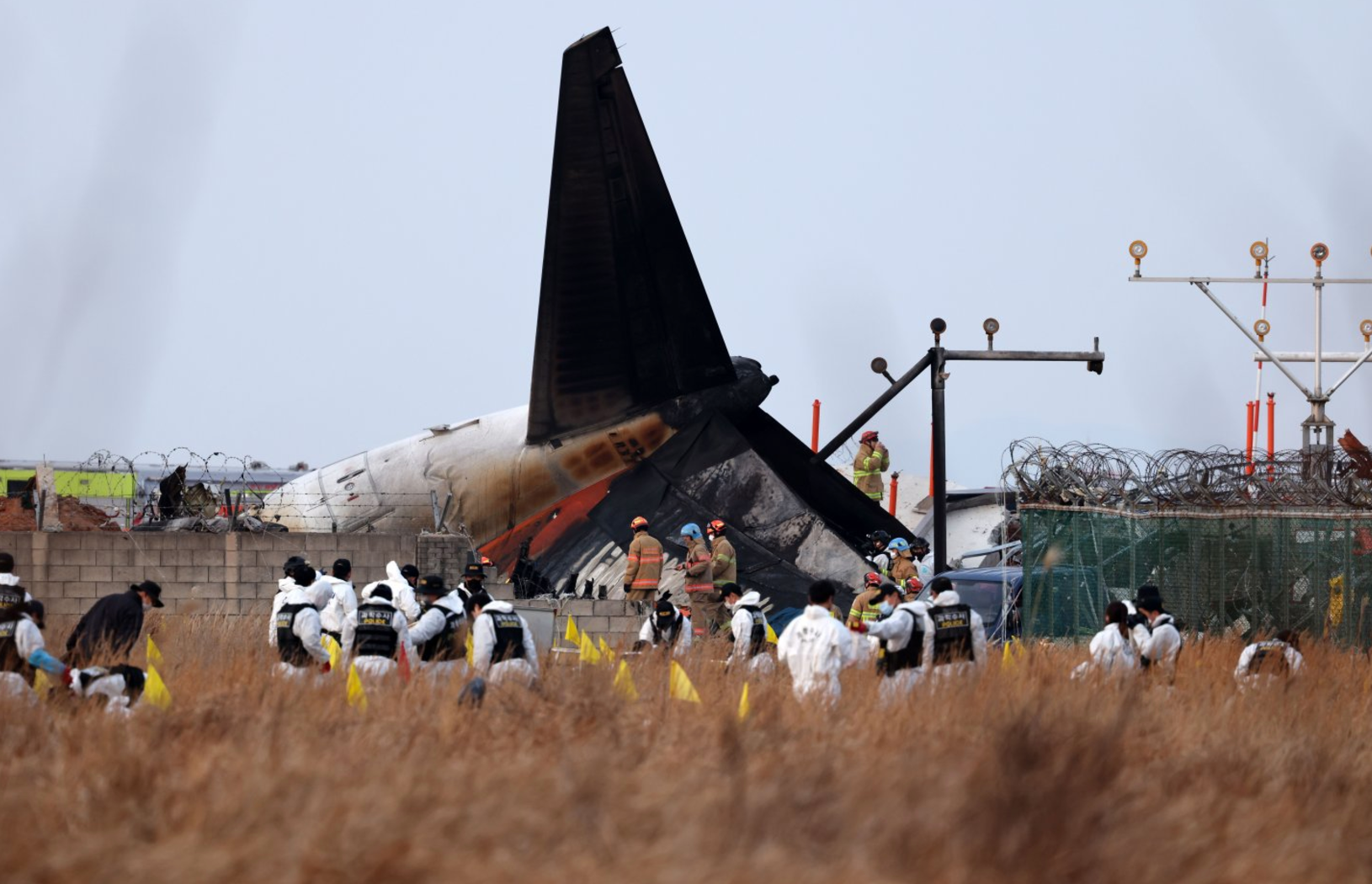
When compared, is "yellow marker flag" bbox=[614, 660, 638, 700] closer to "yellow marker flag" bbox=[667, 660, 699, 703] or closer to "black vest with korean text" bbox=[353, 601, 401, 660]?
"yellow marker flag" bbox=[667, 660, 699, 703]

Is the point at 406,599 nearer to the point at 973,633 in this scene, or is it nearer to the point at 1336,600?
the point at 973,633

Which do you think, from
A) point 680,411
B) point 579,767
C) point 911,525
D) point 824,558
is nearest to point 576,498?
point 680,411

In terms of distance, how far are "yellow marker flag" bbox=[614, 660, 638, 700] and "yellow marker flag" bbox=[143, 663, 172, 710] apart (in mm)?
3294

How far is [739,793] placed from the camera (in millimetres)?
8516

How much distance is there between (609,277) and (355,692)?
52.9 ft

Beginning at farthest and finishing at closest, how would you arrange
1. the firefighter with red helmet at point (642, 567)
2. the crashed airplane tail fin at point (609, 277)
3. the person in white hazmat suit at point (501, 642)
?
the crashed airplane tail fin at point (609, 277) < the firefighter with red helmet at point (642, 567) < the person in white hazmat suit at point (501, 642)

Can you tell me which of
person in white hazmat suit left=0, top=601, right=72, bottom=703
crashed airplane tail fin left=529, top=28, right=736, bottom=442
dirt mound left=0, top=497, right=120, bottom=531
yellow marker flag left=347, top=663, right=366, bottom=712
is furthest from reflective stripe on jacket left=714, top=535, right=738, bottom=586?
dirt mound left=0, top=497, right=120, bottom=531

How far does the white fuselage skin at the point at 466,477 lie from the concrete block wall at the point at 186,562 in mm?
3044

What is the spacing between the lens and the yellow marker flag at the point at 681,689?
13.5 m

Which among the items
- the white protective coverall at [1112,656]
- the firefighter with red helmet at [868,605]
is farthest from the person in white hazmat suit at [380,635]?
the firefighter with red helmet at [868,605]

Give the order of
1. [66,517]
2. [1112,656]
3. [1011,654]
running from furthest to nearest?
[66,517]
[1011,654]
[1112,656]

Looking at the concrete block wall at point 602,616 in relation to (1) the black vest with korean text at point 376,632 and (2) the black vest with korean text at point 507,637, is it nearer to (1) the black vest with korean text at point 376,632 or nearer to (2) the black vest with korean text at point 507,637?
(1) the black vest with korean text at point 376,632

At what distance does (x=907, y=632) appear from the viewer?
15.1 m

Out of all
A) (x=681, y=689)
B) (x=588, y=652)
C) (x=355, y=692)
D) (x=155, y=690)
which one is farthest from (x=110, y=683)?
(x=588, y=652)
